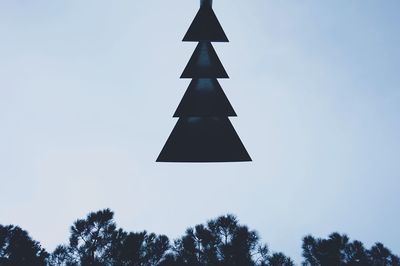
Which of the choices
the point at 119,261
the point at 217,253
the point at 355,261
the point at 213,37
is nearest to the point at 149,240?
the point at 119,261

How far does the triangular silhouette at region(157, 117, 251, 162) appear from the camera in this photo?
8.96ft

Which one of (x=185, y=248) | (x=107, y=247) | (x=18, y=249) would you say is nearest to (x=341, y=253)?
(x=185, y=248)

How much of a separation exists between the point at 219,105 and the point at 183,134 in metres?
0.38

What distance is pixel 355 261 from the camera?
16.2 ft

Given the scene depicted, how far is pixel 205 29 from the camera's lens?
2896 mm

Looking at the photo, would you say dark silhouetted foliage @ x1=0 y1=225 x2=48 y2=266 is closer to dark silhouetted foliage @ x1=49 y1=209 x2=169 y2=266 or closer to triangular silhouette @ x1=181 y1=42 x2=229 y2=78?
dark silhouetted foliage @ x1=49 y1=209 x2=169 y2=266

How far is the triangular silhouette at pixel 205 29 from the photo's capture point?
9.47ft

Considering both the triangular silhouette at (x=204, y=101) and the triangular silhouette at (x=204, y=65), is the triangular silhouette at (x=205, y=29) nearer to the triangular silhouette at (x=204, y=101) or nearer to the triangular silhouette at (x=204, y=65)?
the triangular silhouette at (x=204, y=65)

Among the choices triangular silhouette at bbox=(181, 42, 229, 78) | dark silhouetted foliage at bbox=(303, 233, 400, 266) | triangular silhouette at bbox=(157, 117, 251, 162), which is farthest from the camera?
dark silhouetted foliage at bbox=(303, 233, 400, 266)

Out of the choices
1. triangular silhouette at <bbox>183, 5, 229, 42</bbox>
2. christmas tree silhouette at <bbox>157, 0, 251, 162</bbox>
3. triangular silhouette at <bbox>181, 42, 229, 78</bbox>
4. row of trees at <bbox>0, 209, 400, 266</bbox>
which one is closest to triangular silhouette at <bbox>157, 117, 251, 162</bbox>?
christmas tree silhouette at <bbox>157, 0, 251, 162</bbox>

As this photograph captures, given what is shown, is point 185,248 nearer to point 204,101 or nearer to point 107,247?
point 107,247

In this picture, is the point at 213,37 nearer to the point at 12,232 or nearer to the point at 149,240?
the point at 149,240

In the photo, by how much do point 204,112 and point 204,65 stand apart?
0.43 meters

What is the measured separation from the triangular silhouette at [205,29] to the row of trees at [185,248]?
2781 millimetres
